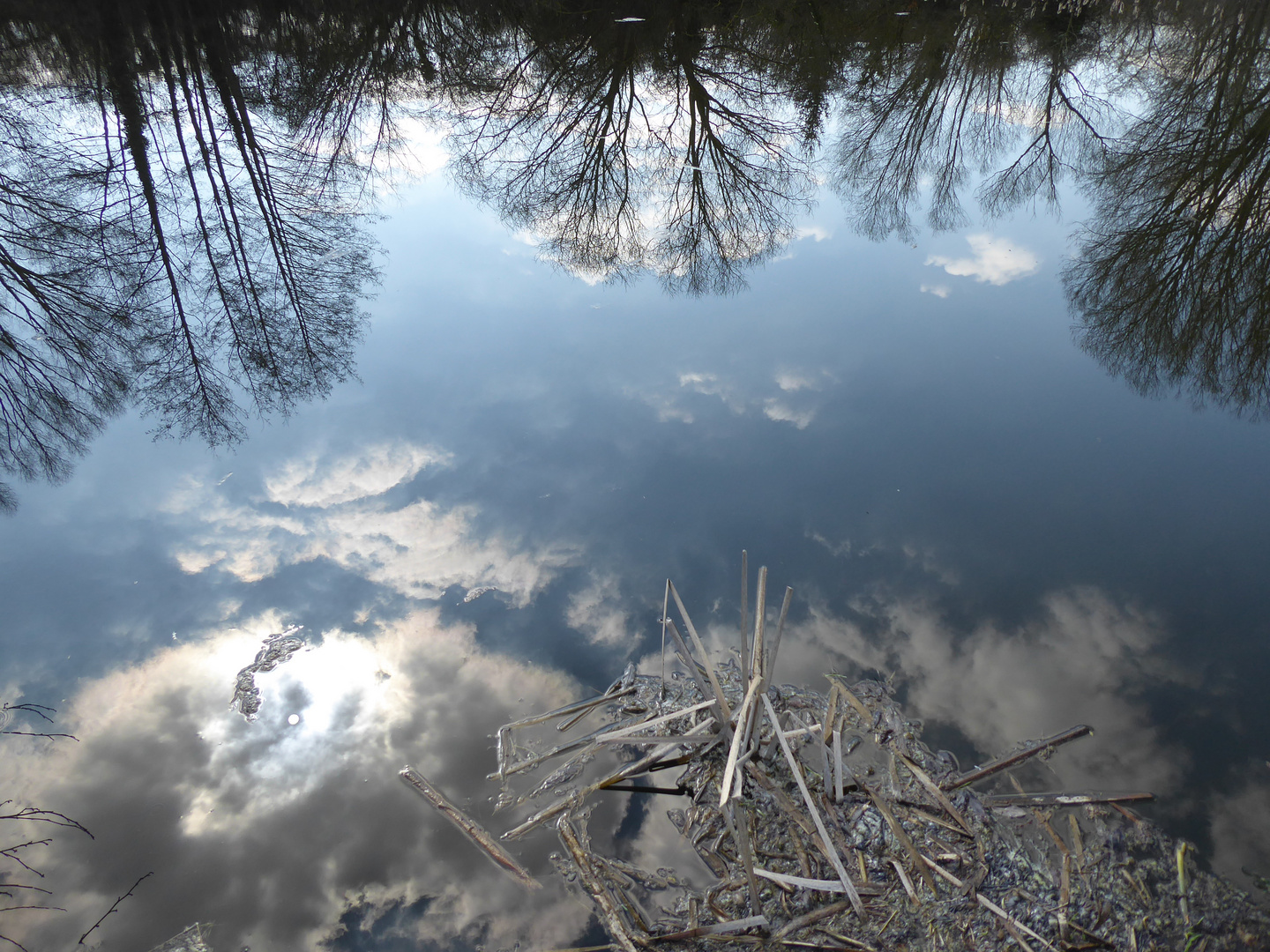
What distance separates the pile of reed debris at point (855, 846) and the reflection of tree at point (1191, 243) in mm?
4271

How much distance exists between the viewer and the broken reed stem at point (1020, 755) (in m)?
2.87

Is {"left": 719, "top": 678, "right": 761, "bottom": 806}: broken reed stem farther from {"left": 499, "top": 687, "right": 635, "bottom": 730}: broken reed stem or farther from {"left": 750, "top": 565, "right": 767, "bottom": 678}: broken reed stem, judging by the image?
{"left": 499, "top": 687, "right": 635, "bottom": 730}: broken reed stem

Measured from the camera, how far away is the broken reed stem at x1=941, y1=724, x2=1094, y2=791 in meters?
2.87

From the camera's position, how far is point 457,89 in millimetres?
10062

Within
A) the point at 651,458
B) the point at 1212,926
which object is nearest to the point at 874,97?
the point at 651,458

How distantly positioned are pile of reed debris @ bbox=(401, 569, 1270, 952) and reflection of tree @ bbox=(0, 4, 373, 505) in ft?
13.7

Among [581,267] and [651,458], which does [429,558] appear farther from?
[581,267]

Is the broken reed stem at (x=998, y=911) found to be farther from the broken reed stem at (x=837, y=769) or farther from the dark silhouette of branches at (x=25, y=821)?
the dark silhouette of branches at (x=25, y=821)

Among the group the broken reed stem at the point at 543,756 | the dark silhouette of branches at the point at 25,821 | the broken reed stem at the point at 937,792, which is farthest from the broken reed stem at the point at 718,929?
the dark silhouette of branches at the point at 25,821

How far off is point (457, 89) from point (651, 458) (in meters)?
8.27

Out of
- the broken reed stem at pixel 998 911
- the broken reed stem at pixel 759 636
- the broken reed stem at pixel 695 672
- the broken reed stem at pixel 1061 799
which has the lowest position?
the broken reed stem at pixel 998 911

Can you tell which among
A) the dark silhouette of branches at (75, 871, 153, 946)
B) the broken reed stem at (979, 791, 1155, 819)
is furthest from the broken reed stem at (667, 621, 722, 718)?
the dark silhouette of branches at (75, 871, 153, 946)

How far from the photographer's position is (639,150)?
895 centimetres

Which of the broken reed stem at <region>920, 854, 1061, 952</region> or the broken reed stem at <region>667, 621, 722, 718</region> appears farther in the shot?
the broken reed stem at <region>667, 621, 722, 718</region>
